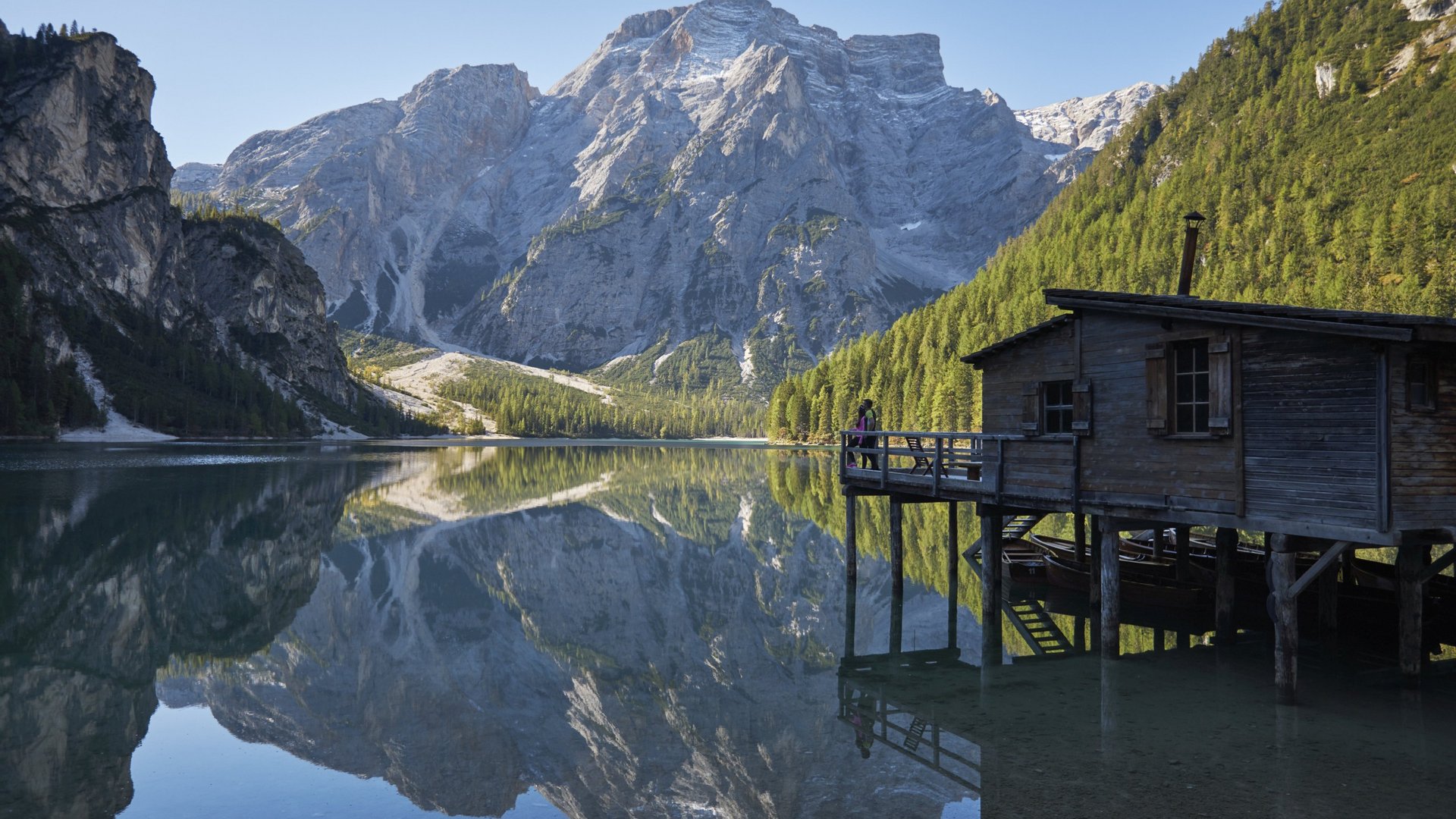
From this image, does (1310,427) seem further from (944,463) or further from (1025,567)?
(1025,567)

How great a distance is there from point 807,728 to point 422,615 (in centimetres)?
1541

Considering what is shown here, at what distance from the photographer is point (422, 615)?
A: 86.6 feet

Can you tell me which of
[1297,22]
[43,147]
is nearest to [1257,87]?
[1297,22]

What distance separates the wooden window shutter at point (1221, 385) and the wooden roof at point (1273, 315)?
0.50 meters

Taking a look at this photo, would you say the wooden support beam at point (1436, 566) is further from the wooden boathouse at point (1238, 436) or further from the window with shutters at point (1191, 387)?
the window with shutters at point (1191, 387)

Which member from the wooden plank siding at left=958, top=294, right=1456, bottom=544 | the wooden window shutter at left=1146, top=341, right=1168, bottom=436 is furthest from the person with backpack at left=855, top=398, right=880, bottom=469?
the wooden window shutter at left=1146, top=341, right=1168, bottom=436

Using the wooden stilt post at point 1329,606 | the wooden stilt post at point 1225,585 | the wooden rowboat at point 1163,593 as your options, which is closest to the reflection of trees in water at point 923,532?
the wooden stilt post at point 1225,585

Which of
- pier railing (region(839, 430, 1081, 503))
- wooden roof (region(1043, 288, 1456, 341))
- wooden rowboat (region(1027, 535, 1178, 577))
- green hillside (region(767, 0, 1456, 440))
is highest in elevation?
green hillside (region(767, 0, 1456, 440))

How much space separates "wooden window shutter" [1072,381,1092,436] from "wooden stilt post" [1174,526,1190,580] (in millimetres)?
7425

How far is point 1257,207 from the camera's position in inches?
5197

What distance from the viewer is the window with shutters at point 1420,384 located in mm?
15023

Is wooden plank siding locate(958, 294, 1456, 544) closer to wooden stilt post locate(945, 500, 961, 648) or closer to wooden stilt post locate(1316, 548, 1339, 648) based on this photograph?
wooden stilt post locate(945, 500, 961, 648)

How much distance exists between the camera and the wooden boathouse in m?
15.0


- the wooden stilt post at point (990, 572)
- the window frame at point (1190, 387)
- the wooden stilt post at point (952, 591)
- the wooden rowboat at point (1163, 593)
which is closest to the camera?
the window frame at point (1190, 387)
